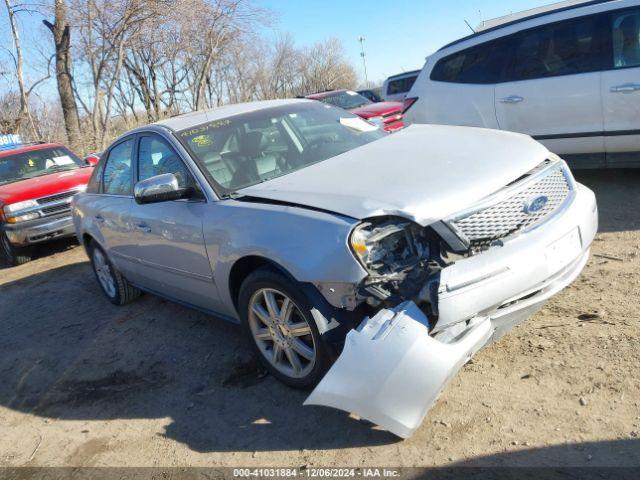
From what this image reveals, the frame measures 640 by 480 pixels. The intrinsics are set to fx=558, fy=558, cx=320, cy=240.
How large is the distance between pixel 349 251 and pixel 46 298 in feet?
16.5

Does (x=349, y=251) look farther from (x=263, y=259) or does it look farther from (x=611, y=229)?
(x=611, y=229)

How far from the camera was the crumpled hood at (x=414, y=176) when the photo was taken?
2.76 metres

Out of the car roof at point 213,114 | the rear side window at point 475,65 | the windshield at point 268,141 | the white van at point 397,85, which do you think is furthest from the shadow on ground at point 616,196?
the white van at point 397,85

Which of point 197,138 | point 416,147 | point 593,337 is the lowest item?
point 593,337

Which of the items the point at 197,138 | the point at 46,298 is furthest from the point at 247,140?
the point at 46,298

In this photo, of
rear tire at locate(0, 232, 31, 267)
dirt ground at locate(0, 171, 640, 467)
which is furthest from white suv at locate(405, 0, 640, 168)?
rear tire at locate(0, 232, 31, 267)

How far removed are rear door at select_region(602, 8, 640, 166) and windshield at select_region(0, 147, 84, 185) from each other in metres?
8.27

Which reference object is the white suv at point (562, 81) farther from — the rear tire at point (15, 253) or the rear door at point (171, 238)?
the rear tire at point (15, 253)

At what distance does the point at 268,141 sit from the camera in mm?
4070

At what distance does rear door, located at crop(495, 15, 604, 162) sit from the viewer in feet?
18.0

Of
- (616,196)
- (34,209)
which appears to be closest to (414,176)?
(616,196)

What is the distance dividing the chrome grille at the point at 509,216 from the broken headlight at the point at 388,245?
21 centimetres

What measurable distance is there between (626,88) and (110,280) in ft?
17.3

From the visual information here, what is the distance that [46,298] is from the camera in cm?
640
